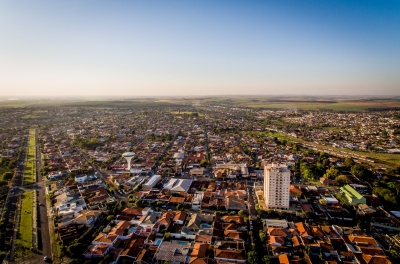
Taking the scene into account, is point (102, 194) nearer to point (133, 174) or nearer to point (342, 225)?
point (133, 174)

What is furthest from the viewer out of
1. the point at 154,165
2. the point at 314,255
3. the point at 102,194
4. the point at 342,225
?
the point at 154,165

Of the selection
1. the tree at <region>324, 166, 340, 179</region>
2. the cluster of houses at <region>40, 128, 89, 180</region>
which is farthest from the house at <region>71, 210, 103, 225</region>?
the tree at <region>324, 166, 340, 179</region>

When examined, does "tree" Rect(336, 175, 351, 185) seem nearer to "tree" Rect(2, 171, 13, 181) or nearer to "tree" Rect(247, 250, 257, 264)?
"tree" Rect(247, 250, 257, 264)

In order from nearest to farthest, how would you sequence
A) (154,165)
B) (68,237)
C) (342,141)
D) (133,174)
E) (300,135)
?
(68,237) < (133,174) < (154,165) < (342,141) < (300,135)

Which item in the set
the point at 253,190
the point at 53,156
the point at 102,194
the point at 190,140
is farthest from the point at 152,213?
the point at 190,140

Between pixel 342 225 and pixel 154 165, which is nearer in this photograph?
pixel 342 225

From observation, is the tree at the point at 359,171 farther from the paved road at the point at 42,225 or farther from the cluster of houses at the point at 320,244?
the paved road at the point at 42,225

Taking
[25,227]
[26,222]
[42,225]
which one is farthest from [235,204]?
[26,222]

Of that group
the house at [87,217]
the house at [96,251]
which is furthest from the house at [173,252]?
the house at [87,217]
